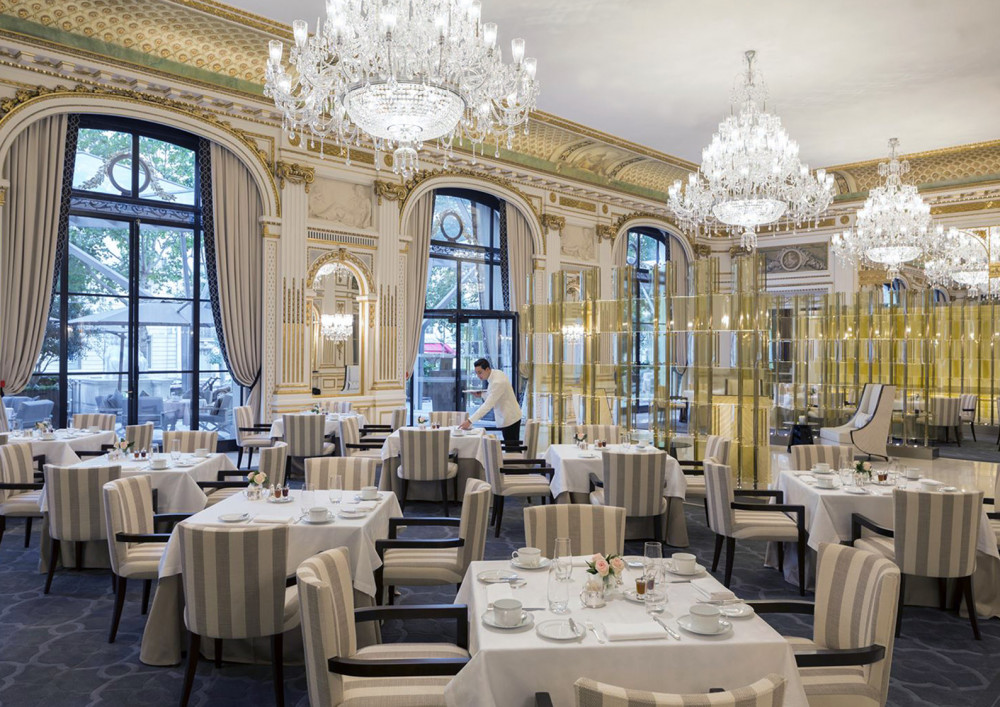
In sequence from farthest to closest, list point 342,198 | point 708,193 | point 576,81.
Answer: point 342,198 < point 576,81 < point 708,193

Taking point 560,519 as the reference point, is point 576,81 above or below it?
above

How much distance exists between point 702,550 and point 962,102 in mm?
7861

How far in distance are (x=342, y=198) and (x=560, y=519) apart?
775 cm

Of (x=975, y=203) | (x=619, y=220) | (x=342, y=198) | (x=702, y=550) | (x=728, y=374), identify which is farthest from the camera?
(x=619, y=220)

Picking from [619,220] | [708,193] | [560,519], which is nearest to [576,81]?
[708,193]

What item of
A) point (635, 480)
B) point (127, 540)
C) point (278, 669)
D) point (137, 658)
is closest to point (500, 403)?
point (635, 480)

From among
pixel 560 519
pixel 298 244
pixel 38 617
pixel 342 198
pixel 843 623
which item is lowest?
pixel 38 617

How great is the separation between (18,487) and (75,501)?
1.01 m

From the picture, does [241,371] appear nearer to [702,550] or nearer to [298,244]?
[298,244]

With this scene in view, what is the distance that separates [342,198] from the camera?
409 inches

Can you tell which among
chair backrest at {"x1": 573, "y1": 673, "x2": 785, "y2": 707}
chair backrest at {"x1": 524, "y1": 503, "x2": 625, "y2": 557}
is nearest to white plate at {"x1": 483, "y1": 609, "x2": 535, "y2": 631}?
chair backrest at {"x1": 573, "y1": 673, "x2": 785, "y2": 707}

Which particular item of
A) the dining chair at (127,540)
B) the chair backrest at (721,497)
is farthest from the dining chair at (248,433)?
the chair backrest at (721,497)

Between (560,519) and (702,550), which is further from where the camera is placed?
(702,550)

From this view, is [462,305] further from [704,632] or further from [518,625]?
[704,632]
